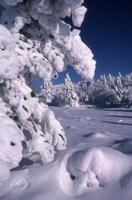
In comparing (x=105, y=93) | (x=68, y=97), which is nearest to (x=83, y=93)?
(x=105, y=93)

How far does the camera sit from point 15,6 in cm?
510

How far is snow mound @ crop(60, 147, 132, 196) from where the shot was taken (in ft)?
15.1

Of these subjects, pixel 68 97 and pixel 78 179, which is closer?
pixel 78 179

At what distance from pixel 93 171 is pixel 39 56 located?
2.09 m

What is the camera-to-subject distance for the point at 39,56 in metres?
5.29

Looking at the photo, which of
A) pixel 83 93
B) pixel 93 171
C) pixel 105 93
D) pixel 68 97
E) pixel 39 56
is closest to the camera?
pixel 93 171

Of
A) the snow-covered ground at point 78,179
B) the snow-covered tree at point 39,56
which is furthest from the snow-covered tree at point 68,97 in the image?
the snow-covered ground at point 78,179

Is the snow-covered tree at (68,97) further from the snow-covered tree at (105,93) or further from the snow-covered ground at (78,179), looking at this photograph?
the snow-covered ground at (78,179)

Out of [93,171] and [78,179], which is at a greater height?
[93,171]

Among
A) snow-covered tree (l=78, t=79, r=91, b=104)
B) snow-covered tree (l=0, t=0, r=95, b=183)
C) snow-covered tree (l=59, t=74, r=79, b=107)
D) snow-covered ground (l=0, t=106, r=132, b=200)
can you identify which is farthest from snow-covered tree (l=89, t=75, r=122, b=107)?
snow-covered ground (l=0, t=106, r=132, b=200)

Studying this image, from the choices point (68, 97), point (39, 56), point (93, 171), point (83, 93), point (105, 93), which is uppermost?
point (83, 93)

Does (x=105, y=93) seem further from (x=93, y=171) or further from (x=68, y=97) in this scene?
(x=93, y=171)

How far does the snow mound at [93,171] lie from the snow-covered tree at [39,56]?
55cm

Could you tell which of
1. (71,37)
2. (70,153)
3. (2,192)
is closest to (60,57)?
(71,37)
